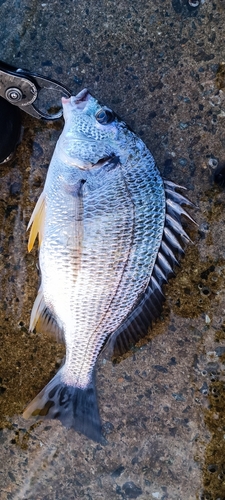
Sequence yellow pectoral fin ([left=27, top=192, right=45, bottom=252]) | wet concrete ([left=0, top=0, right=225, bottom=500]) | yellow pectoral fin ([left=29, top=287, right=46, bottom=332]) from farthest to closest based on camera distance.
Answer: wet concrete ([left=0, top=0, right=225, bottom=500]) < yellow pectoral fin ([left=29, top=287, right=46, bottom=332]) < yellow pectoral fin ([left=27, top=192, right=45, bottom=252])

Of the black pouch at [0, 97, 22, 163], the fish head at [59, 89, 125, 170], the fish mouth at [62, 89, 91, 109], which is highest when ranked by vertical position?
the fish mouth at [62, 89, 91, 109]

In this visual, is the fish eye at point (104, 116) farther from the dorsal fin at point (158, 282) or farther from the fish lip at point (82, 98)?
the dorsal fin at point (158, 282)

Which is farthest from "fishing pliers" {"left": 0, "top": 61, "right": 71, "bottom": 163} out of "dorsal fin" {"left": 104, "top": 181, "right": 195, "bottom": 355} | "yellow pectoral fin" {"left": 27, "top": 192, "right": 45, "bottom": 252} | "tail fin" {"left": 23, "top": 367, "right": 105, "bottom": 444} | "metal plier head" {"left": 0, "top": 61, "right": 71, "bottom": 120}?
"tail fin" {"left": 23, "top": 367, "right": 105, "bottom": 444}

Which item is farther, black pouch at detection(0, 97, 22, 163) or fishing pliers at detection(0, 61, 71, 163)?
black pouch at detection(0, 97, 22, 163)

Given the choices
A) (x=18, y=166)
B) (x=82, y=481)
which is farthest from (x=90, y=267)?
(x=82, y=481)

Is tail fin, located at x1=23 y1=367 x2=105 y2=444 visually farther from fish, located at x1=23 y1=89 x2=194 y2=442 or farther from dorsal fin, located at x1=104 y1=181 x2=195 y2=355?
dorsal fin, located at x1=104 y1=181 x2=195 y2=355

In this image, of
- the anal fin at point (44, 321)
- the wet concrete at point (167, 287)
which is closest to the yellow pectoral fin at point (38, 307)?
the anal fin at point (44, 321)

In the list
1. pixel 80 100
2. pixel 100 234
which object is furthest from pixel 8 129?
pixel 100 234
